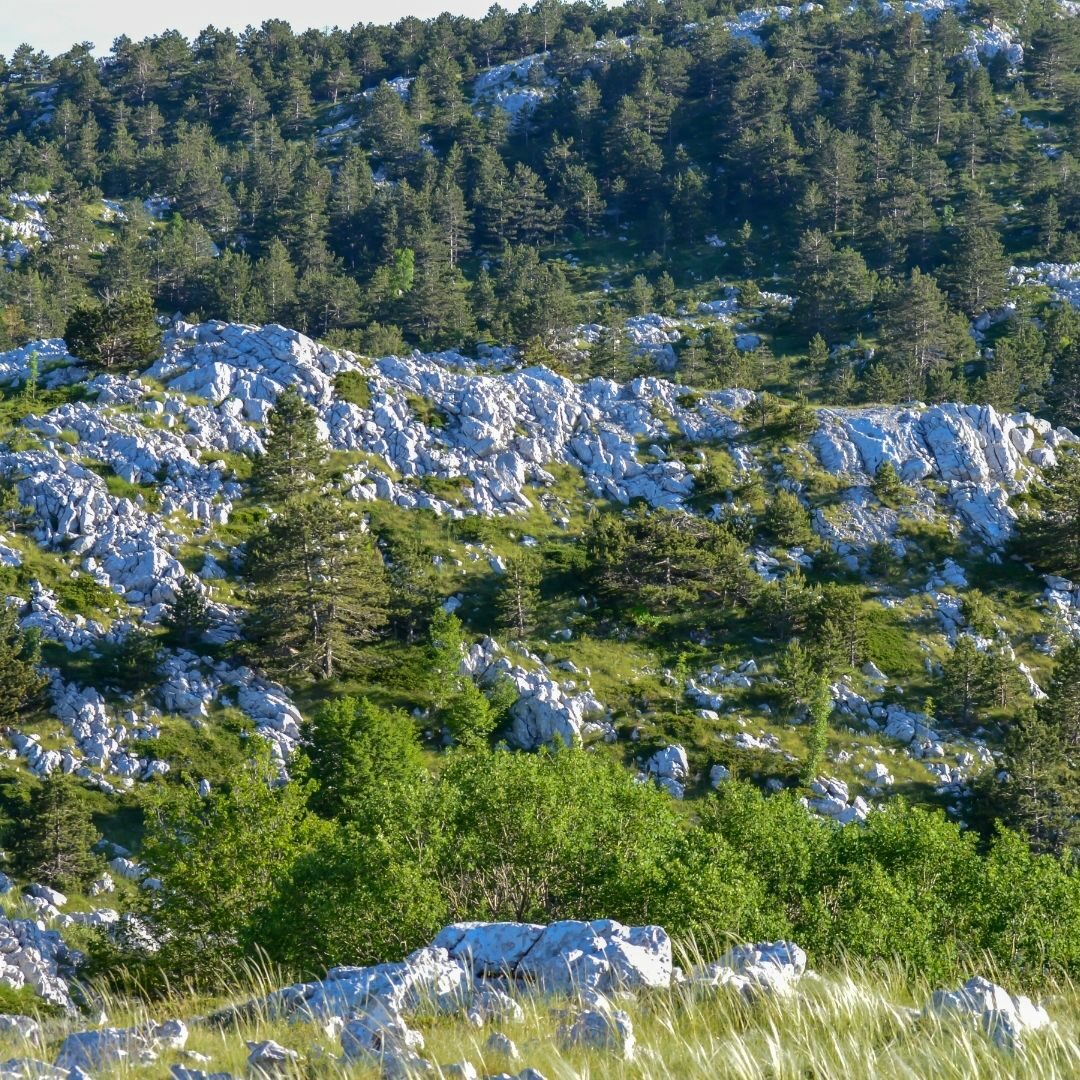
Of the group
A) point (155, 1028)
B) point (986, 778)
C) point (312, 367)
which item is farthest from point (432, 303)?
point (155, 1028)

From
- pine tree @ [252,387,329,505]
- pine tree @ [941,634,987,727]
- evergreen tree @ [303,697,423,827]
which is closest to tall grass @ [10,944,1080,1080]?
evergreen tree @ [303,697,423,827]

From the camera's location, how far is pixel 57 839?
44.1 metres

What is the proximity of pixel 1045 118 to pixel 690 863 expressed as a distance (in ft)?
640

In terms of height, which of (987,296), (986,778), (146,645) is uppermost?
(987,296)

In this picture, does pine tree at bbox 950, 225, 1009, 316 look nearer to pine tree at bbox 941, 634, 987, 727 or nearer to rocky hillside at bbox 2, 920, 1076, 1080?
pine tree at bbox 941, 634, 987, 727

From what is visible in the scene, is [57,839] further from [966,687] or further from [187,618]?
[966,687]

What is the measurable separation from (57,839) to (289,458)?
116 ft

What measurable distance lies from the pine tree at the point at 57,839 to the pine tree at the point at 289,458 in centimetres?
3033

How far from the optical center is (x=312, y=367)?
83.4 meters

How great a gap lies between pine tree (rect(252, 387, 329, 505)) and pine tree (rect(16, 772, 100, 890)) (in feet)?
99.5

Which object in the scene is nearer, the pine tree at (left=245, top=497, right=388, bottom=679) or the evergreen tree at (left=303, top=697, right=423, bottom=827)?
the evergreen tree at (left=303, top=697, right=423, bottom=827)

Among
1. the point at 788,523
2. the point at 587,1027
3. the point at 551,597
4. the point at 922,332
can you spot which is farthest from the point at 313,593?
the point at 922,332

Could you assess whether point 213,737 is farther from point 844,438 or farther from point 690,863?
point 844,438

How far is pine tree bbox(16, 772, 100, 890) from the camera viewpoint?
43.8 meters
